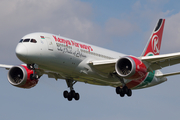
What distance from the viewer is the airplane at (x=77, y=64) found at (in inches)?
1259

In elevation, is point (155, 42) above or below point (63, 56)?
above

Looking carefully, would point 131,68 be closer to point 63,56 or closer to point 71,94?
point 63,56

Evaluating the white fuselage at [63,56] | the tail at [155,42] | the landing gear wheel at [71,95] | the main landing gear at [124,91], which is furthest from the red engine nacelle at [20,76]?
the tail at [155,42]

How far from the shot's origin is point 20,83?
125 feet

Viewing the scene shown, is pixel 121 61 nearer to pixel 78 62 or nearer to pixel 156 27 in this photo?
pixel 78 62

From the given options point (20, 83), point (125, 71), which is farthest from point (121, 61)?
point (20, 83)

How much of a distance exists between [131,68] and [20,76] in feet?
40.2

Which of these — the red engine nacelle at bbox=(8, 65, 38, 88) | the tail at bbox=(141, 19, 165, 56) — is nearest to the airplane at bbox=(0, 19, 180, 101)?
the red engine nacelle at bbox=(8, 65, 38, 88)

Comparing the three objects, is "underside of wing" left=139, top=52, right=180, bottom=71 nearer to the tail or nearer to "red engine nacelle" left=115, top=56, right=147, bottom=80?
"red engine nacelle" left=115, top=56, right=147, bottom=80

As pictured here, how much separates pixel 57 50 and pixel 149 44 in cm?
1744

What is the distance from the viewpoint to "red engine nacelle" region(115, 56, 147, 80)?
3397cm

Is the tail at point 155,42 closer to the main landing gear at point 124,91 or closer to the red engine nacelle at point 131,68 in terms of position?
the main landing gear at point 124,91

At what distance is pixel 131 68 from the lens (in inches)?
1342

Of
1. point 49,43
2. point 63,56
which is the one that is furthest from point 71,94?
point 49,43
